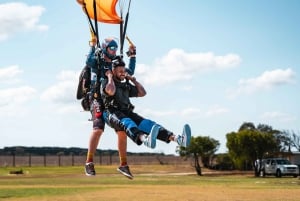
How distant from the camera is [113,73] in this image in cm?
921

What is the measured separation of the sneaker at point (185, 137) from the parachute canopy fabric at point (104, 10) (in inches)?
90.5

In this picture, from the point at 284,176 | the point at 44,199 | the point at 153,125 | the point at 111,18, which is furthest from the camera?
the point at 284,176

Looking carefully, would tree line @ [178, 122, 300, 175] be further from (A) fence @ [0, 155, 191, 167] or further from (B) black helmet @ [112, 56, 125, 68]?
(B) black helmet @ [112, 56, 125, 68]

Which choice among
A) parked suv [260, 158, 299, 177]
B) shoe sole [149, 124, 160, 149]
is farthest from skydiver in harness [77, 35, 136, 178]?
parked suv [260, 158, 299, 177]

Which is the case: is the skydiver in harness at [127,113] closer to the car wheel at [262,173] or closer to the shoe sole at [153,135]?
the shoe sole at [153,135]

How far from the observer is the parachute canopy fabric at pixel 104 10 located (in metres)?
9.43

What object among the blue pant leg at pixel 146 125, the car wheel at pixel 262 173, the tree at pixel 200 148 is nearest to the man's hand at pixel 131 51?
the blue pant leg at pixel 146 125

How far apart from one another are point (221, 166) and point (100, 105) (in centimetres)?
10147

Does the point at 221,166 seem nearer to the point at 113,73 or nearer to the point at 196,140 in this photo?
the point at 196,140

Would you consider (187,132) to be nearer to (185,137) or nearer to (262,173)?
(185,137)

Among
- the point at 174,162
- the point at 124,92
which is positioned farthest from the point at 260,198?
the point at 174,162

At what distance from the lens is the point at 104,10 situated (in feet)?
31.2

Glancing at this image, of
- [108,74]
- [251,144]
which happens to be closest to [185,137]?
[108,74]

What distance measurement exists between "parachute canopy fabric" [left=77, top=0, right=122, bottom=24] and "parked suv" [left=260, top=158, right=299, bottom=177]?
2959 inches
